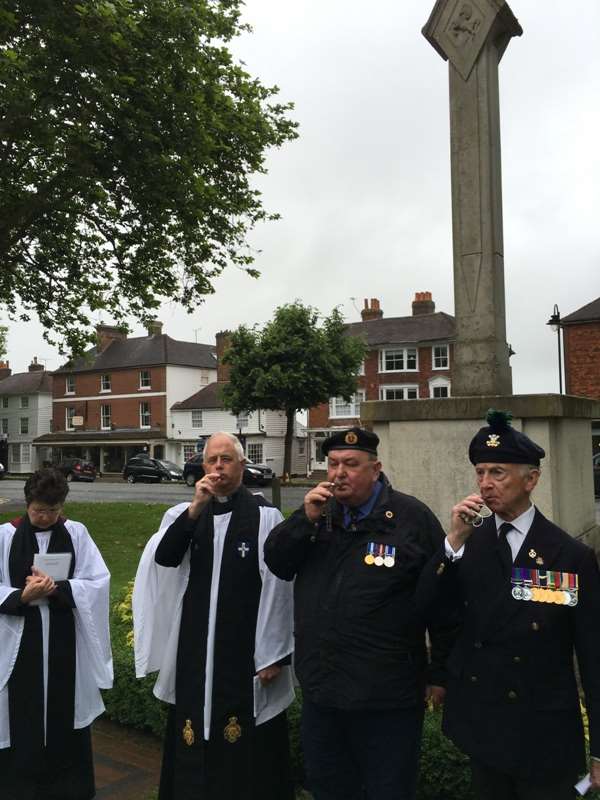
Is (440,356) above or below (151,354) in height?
below

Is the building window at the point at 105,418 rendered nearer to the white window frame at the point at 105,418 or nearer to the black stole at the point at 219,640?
the white window frame at the point at 105,418

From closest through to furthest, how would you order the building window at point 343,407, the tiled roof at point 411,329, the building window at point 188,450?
→ the tiled roof at point 411,329 < the building window at point 343,407 < the building window at point 188,450

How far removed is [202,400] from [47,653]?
49.7 metres

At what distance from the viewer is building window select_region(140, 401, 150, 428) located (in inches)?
2158

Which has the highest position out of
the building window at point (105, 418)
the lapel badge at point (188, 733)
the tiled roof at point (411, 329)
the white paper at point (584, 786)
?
→ the tiled roof at point (411, 329)

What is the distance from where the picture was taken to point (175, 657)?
12.0 ft

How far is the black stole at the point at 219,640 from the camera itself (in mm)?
3498

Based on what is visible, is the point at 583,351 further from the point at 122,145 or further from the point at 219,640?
the point at 219,640

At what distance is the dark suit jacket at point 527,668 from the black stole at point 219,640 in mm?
1138

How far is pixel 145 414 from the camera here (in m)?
55.0

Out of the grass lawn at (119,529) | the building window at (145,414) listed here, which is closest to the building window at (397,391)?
the building window at (145,414)

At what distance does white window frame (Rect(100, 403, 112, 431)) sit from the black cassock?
181ft

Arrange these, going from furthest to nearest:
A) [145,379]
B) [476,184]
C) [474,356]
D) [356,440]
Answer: [145,379]
[476,184]
[474,356]
[356,440]

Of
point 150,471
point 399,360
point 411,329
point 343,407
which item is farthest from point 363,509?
point 343,407
